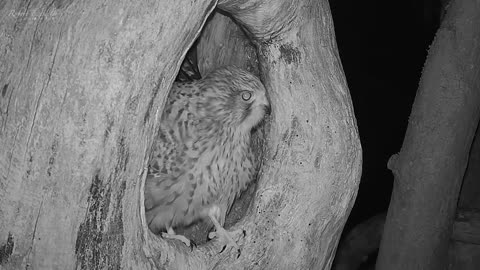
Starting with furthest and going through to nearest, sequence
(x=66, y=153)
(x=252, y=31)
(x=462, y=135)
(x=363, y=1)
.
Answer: (x=363, y=1)
(x=462, y=135)
(x=252, y=31)
(x=66, y=153)

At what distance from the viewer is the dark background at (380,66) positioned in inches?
174

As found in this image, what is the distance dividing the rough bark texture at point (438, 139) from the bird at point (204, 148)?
2.43ft

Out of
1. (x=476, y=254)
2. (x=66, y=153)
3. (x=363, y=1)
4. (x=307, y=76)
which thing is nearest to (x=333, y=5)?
(x=363, y=1)

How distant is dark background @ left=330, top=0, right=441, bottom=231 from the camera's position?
441 centimetres

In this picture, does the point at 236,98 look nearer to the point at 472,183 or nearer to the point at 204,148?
the point at 204,148

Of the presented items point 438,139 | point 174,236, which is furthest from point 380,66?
point 174,236

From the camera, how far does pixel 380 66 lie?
461cm

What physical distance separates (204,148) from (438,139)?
1.03 m

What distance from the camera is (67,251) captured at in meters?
1.67

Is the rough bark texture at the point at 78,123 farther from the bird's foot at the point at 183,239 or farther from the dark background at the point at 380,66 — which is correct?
the dark background at the point at 380,66

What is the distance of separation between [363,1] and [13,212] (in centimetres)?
332

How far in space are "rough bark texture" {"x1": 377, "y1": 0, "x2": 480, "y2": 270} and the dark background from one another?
5.62ft

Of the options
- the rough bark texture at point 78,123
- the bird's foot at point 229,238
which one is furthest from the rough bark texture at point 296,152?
the rough bark texture at point 78,123

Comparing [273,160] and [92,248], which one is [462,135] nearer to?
[273,160]
